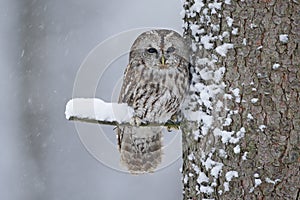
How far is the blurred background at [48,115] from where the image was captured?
382 inches

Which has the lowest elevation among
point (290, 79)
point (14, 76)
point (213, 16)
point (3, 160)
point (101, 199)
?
point (101, 199)

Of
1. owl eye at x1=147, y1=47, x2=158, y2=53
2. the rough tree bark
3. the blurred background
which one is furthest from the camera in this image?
the blurred background

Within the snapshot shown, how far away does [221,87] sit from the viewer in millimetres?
2652

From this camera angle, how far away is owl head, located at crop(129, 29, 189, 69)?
10.6ft

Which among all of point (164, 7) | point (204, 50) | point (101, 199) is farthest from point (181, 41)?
point (164, 7)

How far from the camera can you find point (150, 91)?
3.48m

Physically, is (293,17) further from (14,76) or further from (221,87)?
(14,76)

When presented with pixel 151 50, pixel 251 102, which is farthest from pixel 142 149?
pixel 251 102

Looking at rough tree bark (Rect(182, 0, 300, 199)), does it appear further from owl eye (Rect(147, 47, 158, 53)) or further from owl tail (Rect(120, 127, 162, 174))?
owl tail (Rect(120, 127, 162, 174))

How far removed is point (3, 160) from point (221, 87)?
27.0ft

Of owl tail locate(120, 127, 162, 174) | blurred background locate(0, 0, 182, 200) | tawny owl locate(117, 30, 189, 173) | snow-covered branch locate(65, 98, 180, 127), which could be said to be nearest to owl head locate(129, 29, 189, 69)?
tawny owl locate(117, 30, 189, 173)

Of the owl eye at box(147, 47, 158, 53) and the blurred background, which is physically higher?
the owl eye at box(147, 47, 158, 53)

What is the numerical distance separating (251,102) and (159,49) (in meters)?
0.91

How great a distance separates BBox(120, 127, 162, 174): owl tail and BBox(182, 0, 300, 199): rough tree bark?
0.82m
